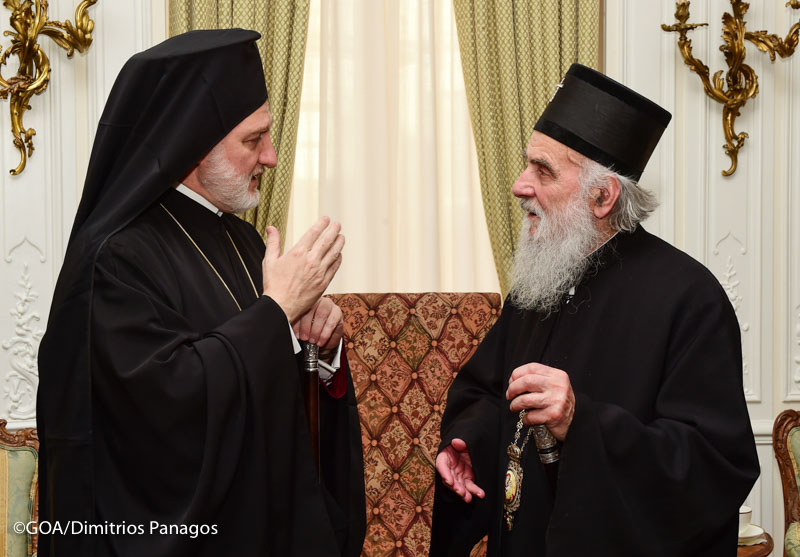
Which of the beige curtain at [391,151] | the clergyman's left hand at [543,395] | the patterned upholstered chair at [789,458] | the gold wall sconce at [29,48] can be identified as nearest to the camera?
the clergyman's left hand at [543,395]

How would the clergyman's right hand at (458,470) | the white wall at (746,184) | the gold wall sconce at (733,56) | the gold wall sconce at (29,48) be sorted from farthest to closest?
the white wall at (746,184) < the gold wall sconce at (733,56) < the gold wall sconce at (29,48) < the clergyman's right hand at (458,470)

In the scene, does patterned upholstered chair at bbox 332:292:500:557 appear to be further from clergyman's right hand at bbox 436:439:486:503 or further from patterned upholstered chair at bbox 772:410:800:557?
patterned upholstered chair at bbox 772:410:800:557

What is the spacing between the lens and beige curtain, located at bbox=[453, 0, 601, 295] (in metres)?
4.76

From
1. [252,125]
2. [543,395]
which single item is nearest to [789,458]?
[543,395]

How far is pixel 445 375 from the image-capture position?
4.11 meters

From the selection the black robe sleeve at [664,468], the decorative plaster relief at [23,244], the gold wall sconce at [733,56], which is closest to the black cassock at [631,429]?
the black robe sleeve at [664,468]

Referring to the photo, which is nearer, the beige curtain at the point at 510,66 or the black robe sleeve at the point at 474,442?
the black robe sleeve at the point at 474,442

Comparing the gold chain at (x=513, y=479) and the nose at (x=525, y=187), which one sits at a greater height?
the nose at (x=525, y=187)

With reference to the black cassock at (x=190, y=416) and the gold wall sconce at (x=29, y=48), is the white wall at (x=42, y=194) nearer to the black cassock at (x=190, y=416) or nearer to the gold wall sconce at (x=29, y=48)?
the gold wall sconce at (x=29, y=48)

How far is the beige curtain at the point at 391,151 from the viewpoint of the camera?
4.98m

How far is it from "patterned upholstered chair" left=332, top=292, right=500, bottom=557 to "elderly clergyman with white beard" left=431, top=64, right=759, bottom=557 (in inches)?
42.0

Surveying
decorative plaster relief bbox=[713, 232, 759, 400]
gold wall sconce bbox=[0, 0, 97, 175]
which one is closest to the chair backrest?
decorative plaster relief bbox=[713, 232, 759, 400]

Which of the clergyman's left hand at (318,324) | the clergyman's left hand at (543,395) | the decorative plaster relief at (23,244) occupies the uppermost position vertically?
the decorative plaster relief at (23,244)

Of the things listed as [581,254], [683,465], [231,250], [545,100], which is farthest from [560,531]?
[545,100]
